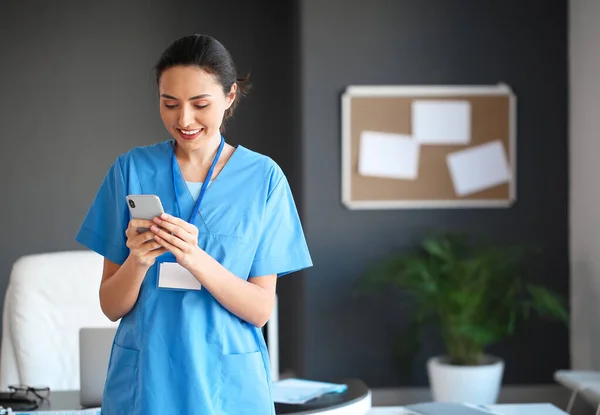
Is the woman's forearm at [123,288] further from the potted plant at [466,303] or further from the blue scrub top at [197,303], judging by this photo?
the potted plant at [466,303]

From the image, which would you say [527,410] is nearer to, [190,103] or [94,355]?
[94,355]

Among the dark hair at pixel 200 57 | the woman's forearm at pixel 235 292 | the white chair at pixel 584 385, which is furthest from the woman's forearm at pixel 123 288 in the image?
the white chair at pixel 584 385

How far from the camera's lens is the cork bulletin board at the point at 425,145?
175 inches

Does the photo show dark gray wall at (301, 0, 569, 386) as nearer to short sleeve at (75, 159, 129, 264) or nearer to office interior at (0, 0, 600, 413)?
office interior at (0, 0, 600, 413)

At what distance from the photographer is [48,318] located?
3.03 metres

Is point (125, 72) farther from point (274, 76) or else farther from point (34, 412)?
point (34, 412)

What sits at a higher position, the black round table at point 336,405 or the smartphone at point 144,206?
the smartphone at point 144,206

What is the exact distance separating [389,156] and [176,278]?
3065 mm

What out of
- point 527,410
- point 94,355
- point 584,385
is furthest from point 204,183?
point 584,385

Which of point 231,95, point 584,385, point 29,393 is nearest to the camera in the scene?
point 231,95

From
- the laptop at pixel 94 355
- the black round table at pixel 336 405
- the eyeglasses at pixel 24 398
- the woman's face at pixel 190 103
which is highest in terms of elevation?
the woman's face at pixel 190 103

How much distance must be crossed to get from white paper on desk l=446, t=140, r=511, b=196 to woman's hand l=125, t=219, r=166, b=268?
3.21 meters

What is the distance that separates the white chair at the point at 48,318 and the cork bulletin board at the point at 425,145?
1.74 meters

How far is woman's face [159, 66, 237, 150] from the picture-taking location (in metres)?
1.52
